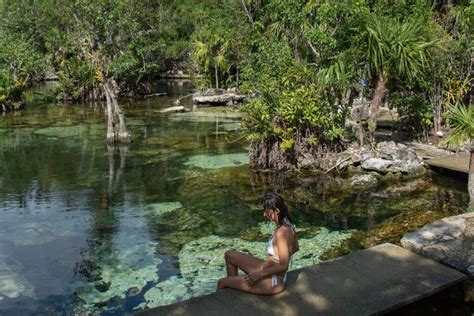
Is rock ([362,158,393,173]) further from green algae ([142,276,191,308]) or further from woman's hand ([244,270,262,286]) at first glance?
woman's hand ([244,270,262,286])

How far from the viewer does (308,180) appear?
1438 centimetres

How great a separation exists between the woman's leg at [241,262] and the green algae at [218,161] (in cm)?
974

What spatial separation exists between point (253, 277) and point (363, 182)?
28.2 ft

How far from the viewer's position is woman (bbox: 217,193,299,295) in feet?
19.0

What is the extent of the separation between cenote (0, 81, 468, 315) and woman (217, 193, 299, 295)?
169cm

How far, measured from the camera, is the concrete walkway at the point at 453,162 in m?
13.7

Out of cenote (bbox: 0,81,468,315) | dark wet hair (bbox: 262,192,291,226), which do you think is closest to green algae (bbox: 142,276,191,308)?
cenote (bbox: 0,81,468,315)

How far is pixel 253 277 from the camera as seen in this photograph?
601cm

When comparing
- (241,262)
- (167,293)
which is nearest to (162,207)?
(167,293)

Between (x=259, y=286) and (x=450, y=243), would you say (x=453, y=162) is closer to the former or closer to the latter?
(x=450, y=243)

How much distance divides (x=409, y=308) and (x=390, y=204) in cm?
549

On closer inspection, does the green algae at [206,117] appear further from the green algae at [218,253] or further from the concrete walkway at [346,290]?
the concrete walkway at [346,290]

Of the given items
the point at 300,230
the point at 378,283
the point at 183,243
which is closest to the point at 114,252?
the point at 183,243

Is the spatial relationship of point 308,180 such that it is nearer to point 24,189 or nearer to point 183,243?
point 183,243
